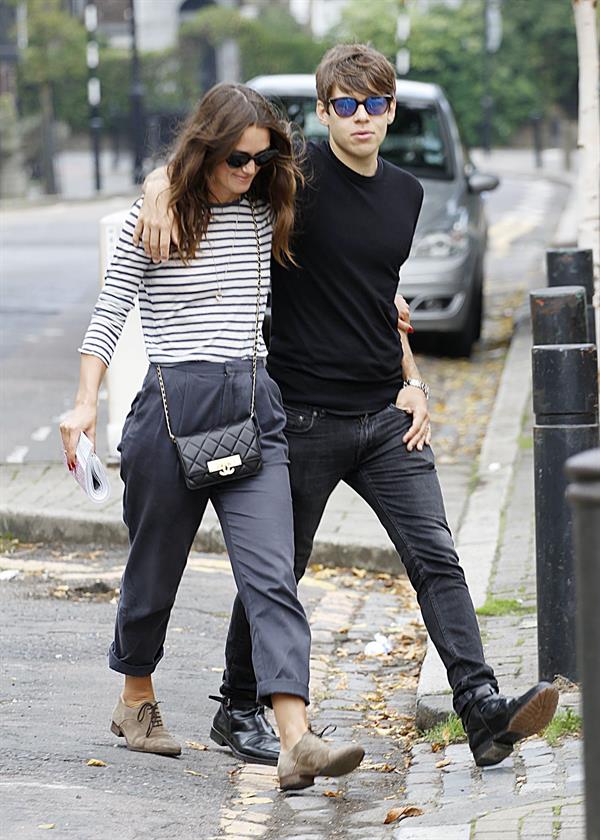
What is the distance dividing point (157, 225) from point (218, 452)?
1.90 feet

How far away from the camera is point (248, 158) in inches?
168

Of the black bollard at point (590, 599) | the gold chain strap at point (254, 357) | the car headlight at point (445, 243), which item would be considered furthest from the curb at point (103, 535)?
the car headlight at point (445, 243)

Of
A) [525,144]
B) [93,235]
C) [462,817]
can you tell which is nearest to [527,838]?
[462,817]

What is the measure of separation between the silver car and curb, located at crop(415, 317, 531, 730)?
0.69 m

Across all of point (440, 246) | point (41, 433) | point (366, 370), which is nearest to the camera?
point (366, 370)

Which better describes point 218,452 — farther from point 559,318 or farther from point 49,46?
point 49,46

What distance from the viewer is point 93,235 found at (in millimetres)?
23000

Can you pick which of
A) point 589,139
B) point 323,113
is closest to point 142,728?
point 323,113

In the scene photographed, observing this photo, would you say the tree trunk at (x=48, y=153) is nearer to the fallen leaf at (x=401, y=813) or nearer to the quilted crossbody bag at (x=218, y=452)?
the quilted crossbody bag at (x=218, y=452)

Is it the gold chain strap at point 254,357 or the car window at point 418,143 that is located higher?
the gold chain strap at point 254,357

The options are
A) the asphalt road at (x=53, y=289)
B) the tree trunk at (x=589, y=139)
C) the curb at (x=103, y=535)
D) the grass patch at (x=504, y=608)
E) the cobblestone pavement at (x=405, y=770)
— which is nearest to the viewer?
the cobblestone pavement at (x=405, y=770)

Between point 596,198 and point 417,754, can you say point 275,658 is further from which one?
point 596,198

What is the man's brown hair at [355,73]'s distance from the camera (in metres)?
4.45

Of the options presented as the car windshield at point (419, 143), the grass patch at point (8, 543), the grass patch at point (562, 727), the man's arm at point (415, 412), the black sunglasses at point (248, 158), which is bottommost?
the grass patch at point (8, 543)
